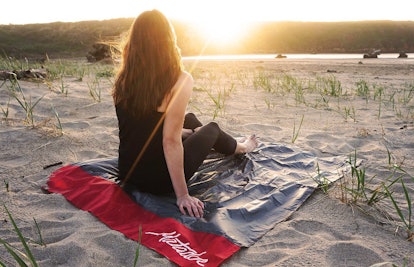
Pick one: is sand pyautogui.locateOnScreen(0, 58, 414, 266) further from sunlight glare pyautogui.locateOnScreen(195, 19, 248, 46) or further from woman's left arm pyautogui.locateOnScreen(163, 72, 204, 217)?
sunlight glare pyautogui.locateOnScreen(195, 19, 248, 46)

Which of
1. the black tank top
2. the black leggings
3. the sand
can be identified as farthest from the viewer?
the black leggings

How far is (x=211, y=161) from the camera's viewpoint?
3.35 meters

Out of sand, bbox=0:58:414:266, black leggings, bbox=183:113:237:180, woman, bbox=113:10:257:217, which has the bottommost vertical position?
sand, bbox=0:58:414:266

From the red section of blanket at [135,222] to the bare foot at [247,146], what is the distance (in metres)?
1.19

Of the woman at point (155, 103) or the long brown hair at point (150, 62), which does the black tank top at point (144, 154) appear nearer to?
the woman at point (155, 103)

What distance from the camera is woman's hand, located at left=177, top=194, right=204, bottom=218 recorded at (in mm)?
2312

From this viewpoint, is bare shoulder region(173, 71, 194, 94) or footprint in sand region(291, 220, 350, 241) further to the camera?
bare shoulder region(173, 71, 194, 94)

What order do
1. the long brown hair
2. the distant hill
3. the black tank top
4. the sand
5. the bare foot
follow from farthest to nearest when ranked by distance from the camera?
the distant hill → the bare foot → the black tank top → the long brown hair → the sand

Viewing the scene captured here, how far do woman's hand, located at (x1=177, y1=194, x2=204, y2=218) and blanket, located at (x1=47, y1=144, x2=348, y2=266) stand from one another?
4cm

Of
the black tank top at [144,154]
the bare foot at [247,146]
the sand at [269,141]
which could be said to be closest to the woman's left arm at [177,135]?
the black tank top at [144,154]

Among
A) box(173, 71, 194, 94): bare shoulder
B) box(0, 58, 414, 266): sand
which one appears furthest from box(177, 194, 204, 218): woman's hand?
box(173, 71, 194, 94): bare shoulder

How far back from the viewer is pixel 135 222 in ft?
7.42

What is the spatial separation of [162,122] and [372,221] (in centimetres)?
141

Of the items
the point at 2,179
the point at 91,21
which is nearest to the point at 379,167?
the point at 2,179
